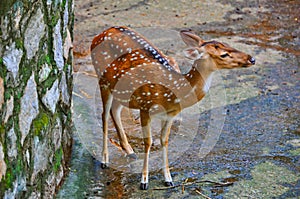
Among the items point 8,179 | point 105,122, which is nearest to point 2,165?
point 8,179

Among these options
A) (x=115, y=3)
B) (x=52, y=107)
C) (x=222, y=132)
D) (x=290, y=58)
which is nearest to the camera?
(x=52, y=107)

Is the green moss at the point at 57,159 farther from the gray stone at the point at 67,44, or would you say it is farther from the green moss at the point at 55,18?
the green moss at the point at 55,18

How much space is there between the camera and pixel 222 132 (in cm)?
596

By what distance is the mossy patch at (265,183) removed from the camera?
4.71 meters

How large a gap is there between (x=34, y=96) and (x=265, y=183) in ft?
6.80

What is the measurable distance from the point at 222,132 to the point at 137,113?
89 centimetres

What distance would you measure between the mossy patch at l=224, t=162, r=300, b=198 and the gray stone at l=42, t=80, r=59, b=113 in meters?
1.48

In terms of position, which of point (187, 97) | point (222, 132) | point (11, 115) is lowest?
point (222, 132)

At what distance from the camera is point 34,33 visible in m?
3.76

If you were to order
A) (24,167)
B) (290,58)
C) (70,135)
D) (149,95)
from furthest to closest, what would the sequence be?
1. (290,58)
2. (70,135)
3. (149,95)
4. (24,167)

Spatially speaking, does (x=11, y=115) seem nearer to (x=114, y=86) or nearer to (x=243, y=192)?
(x=114, y=86)

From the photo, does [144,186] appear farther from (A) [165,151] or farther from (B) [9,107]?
→ (B) [9,107]

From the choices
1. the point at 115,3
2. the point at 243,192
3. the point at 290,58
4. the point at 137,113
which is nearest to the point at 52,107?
the point at 243,192

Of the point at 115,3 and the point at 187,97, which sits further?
the point at 115,3
